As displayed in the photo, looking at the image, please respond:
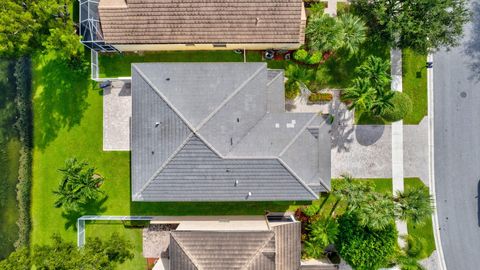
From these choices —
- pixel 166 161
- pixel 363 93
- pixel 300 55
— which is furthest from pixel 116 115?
pixel 363 93

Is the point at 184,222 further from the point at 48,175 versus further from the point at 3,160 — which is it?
the point at 3,160

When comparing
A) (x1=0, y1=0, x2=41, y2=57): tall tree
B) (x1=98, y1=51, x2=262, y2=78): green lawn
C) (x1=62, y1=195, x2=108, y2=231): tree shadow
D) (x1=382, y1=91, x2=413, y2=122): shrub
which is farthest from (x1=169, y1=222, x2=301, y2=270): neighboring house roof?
(x1=0, y1=0, x2=41, y2=57): tall tree

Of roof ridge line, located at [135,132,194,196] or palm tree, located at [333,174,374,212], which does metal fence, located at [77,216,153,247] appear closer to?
roof ridge line, located at [135,132,194,196]

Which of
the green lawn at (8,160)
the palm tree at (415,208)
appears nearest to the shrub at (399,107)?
the palm tree at (415,208)

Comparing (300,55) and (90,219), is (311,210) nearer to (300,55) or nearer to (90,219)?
(300,55)

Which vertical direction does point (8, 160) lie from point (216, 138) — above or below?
below

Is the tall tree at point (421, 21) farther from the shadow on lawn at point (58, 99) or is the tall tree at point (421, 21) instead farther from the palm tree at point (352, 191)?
the shadow on lawn at point (58, 99)

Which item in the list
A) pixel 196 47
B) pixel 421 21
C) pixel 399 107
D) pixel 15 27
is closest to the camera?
pixel 15 27
